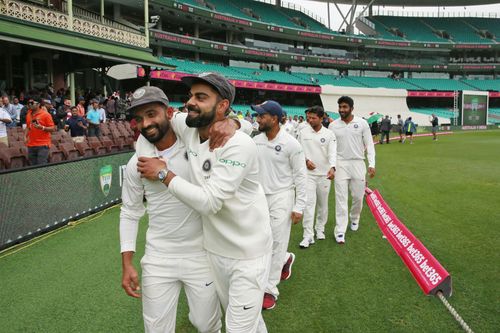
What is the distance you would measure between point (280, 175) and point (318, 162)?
1.93 metres

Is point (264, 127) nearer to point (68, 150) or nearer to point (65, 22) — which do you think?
point (68, 150)

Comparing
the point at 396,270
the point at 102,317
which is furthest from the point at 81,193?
the point at 396,270

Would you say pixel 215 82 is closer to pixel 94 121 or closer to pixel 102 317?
pixel 102 317

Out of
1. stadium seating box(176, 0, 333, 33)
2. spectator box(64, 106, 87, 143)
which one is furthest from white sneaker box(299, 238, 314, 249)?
stadium seating box(176, 0, 333, 33)

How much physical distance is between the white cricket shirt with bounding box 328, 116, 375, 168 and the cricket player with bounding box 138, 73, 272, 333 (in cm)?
429

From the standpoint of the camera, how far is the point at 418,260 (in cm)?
367

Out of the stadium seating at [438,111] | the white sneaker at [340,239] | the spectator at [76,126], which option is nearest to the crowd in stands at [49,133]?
the spectator at [76,126]

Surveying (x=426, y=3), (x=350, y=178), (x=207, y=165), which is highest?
(x=426, y=3)

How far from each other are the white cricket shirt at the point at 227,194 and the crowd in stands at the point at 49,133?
715 cm

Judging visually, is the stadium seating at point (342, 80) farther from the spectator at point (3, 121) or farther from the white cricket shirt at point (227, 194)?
the white cricket shirt at point (227, 194)

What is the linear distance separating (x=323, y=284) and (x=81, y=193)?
512 cm

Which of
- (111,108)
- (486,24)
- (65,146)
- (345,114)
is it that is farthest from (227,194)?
(486,24)

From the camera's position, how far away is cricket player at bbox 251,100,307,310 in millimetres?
4488

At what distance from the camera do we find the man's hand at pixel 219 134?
7.79ft
